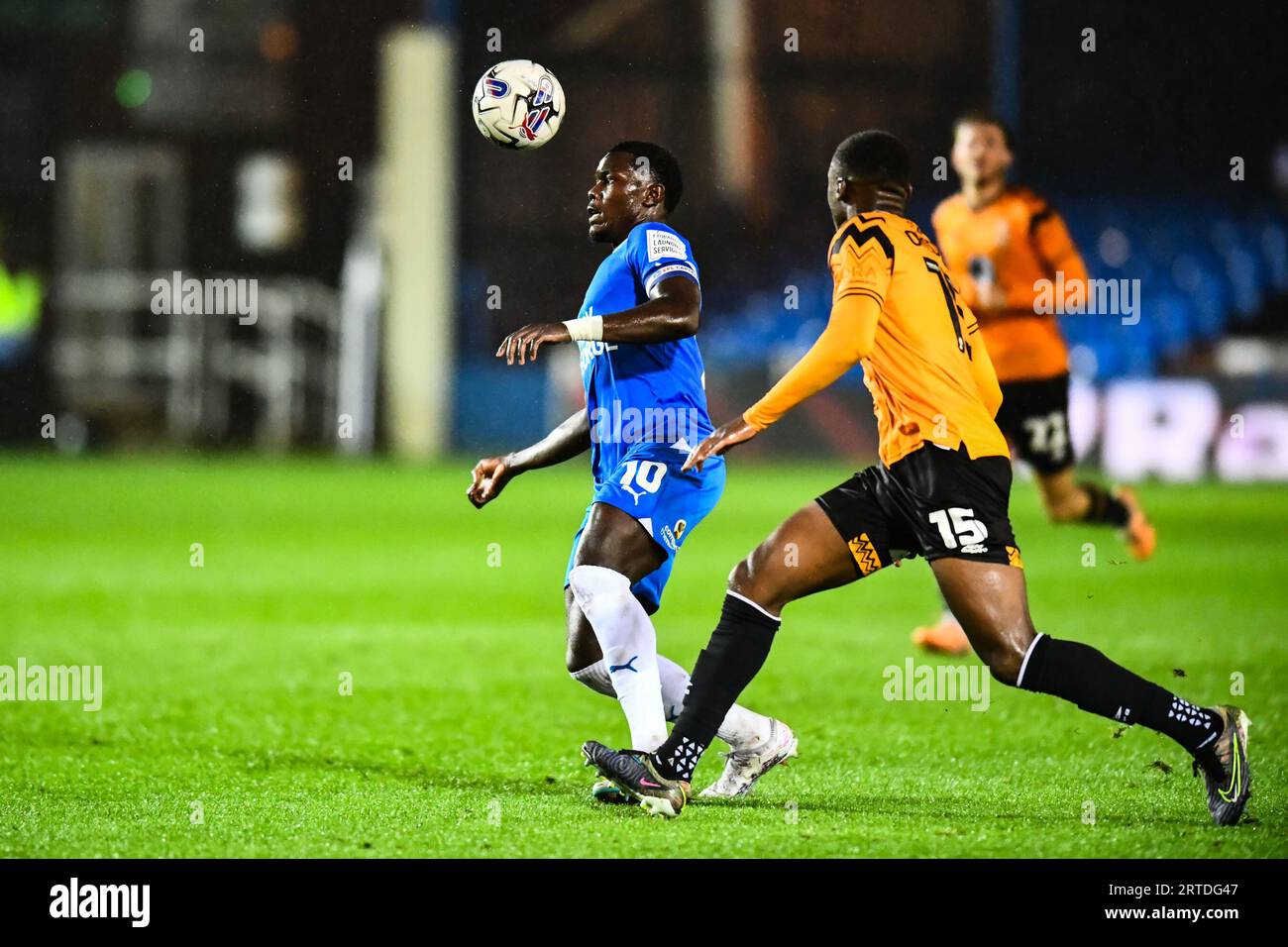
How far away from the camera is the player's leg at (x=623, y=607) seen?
569 centimetres

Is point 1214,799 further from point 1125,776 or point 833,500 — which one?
point 833,500

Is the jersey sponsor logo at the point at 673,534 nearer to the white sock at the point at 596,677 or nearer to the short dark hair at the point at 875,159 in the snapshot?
the white sock at the point at 596,677

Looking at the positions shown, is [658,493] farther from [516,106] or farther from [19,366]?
[19,366]

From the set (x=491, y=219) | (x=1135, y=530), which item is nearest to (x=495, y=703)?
(x=1135, y=530)

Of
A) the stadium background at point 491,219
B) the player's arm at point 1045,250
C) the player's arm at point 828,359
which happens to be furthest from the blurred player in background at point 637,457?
the stadium background at point 491,219

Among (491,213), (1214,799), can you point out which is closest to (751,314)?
(491,213)

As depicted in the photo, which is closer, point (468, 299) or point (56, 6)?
point (468, 299)

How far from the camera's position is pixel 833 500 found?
5.48 m

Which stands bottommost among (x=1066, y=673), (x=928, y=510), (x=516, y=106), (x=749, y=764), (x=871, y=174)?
(x=749, y=764)

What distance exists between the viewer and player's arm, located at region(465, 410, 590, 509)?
6.13 metres

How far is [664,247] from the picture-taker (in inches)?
230

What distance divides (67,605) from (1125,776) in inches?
279

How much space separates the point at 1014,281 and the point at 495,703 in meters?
3.43

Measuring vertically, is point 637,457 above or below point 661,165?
below
